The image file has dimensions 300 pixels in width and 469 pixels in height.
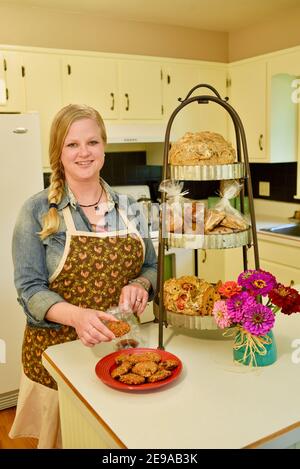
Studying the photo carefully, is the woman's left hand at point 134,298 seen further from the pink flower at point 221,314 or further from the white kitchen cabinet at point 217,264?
the white kitchen cabinet at point 217,264

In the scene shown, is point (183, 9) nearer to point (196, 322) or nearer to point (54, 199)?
point (54, 199)

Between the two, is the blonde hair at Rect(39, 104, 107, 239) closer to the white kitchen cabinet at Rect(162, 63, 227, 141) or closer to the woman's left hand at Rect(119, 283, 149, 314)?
the woman's left hand at Rect(119, 283, 149, 314)

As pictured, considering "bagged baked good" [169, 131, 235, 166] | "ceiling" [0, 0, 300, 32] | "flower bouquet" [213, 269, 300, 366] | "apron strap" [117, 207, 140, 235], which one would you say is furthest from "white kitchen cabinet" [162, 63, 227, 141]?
"flower bouquet" [213, 269, 300, 366]

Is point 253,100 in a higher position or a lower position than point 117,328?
higher

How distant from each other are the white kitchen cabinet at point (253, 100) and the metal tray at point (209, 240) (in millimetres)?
2399

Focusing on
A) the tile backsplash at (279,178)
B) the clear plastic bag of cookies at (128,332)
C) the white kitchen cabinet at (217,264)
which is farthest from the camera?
the tile backsplash at (279,178)

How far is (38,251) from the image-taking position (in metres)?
1.48

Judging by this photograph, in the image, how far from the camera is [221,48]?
4.10 meters

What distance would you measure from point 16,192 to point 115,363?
5.37 feet

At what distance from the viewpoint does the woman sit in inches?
57.5

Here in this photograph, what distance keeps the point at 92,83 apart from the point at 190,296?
7.43ft

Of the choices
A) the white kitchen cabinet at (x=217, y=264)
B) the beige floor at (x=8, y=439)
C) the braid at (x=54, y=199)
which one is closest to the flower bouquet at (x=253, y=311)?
the braid at (x=54, y=199)

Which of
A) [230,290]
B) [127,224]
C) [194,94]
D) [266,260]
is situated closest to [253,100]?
[194,94]

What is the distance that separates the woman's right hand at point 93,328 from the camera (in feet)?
3.99
